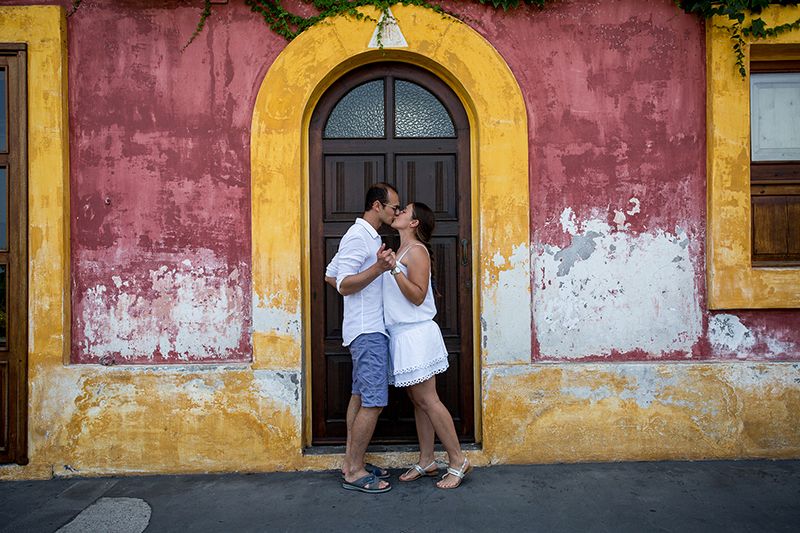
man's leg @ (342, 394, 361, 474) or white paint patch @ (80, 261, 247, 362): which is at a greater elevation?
white paint patch @ (80, 261, 247, 362)

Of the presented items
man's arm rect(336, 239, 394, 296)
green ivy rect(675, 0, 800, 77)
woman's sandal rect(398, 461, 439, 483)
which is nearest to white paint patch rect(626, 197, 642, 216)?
green ivy rect(675, 0, 800, 77)

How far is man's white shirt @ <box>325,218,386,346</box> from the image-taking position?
4082 millimetres

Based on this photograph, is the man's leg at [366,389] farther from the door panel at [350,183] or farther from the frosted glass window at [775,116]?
the frosted glass window at [775,116]

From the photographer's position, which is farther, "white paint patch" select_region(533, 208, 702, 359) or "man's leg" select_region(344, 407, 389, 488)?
"white paint patch" select_region(533, 208, 702, 359)

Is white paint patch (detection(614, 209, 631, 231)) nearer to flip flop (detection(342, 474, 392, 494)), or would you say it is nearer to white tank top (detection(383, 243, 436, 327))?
white tank top (detection(383, 243, 436, 327))

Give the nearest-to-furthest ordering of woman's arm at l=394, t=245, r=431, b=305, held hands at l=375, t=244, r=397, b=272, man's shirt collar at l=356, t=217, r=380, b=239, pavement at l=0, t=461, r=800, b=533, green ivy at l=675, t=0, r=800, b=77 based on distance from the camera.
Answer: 1. pavement at l=0, t=461, r=800, b=533
2. held hands at l=375, t=244, r=397, b=272
3. woman's arm at l=394, t=245, r=431, b=305
4. man's shirt collar at l=356, t=217, r=380, b=239
5. green ivy at l=675, t=0, r=800, b=77

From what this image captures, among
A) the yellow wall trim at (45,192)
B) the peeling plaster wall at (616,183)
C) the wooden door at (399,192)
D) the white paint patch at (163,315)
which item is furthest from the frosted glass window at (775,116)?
the yellow wall trim at (45,192)

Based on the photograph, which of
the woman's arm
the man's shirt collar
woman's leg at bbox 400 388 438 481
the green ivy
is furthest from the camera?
the green ivy

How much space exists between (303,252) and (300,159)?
69cm

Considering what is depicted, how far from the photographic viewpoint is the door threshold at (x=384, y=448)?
4578 mm

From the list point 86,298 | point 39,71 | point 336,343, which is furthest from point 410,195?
point 39,71

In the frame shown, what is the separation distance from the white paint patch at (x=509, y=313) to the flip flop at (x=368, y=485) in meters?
1.16

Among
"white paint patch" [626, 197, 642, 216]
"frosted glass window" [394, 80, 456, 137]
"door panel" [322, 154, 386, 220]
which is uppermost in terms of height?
"frosted glass window" [394, 80, 456, 137]

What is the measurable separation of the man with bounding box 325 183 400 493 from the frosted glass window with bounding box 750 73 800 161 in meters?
2.93
